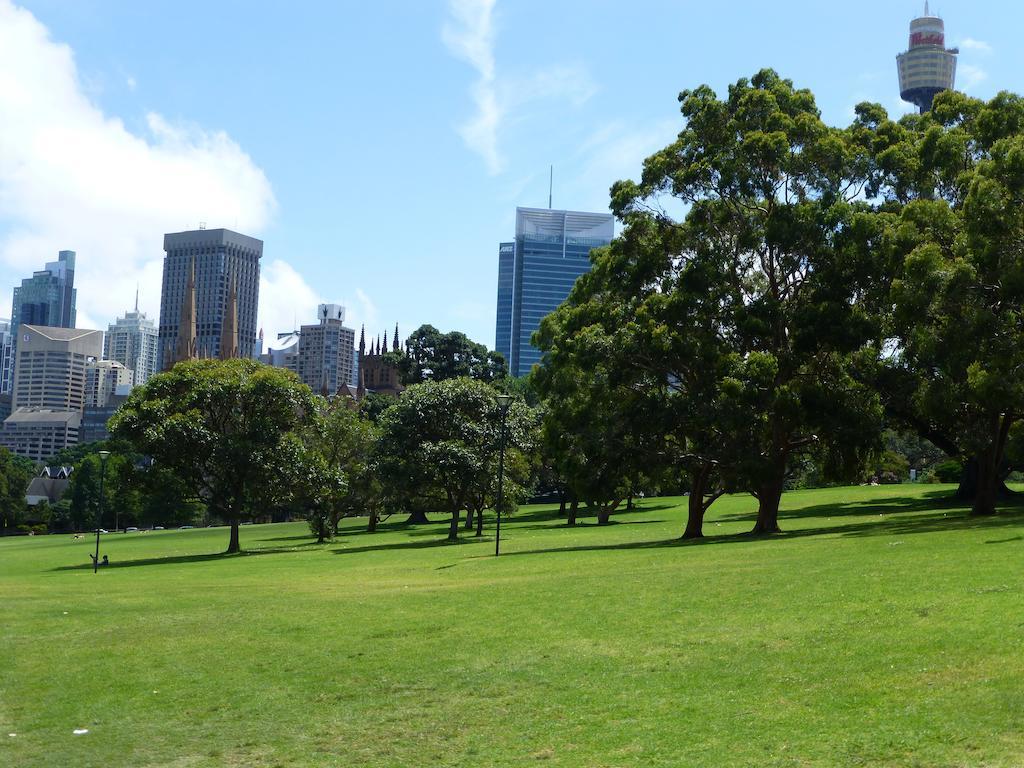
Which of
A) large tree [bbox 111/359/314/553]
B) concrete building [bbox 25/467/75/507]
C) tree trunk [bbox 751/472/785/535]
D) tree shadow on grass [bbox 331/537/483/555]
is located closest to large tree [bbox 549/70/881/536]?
tree trunk [bbox 751/472/785/535]

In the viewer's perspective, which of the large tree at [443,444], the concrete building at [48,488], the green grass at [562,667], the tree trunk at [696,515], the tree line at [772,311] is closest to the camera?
the green grass at [562,667]

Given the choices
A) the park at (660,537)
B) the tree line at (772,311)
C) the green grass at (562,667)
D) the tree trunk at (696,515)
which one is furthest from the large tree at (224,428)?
the green grass at (562,667)

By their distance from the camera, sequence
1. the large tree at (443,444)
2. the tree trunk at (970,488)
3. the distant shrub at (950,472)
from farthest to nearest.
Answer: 1. the distant shrub at (950,472)
2. the large tree at (443,444)
3. the tree trunk at (970,488)

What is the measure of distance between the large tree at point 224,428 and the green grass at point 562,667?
23519mm

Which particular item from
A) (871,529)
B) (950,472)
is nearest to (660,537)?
(871,529)

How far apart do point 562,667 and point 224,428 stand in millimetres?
43200

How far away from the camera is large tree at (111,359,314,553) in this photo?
53.5 meters

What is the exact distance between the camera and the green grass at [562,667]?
1223 centimetres

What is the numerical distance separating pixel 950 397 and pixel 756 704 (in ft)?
85.5

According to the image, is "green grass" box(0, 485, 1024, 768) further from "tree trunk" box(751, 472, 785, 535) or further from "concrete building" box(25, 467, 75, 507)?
"concrete building" box(25, 467, 75, 507)

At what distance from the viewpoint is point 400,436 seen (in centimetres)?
5922

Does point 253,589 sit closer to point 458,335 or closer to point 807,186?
point 807,186

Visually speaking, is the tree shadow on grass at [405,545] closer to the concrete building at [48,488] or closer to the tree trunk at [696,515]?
the tree trunk at [696,515]

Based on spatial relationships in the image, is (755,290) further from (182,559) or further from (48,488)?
(48,488)
